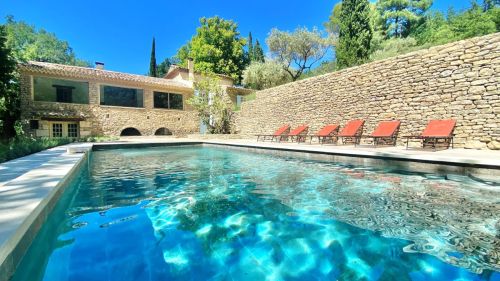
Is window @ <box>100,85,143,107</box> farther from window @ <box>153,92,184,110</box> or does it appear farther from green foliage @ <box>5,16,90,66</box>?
green foliage @ <box>5,16,90,66</box>

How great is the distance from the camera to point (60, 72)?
1667cm

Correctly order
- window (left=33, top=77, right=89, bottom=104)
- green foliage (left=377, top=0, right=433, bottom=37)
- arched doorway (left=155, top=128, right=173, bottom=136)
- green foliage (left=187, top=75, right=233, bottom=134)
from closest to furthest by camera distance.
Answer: window (left=33, top=77, right=89, bottom=104) → green foliage (left=187, top=75, right=233, bottom=134) → arched doorway (left=155, top=128, right=173, bottom=136) → green foliage (left=377, top=0, right=433, bottom=37)

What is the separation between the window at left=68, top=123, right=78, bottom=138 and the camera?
17500 mm

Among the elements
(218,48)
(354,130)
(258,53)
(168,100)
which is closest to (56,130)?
(168,100)

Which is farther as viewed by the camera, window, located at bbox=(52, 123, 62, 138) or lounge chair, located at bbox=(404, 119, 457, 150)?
window, located at bbox=(52, 123, 62, 138)

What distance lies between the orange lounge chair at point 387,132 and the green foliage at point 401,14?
77.0 feet

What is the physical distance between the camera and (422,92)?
8.45 m

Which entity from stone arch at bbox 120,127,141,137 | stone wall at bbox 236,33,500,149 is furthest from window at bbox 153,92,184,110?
stone wall at bbox 236,33,500,149

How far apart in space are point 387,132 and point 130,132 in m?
18.3

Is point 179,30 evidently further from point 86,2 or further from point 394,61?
point 394,61

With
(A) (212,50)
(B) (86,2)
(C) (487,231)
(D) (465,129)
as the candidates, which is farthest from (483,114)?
(B) (86,2)

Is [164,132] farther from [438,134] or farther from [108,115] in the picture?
[438,134]

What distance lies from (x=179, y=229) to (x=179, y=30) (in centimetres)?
4477

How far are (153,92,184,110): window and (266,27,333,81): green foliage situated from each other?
11132mm
